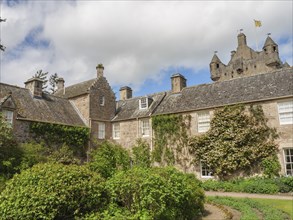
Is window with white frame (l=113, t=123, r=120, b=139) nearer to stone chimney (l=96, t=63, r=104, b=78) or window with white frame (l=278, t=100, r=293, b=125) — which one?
stone chimney (l=96, t=63, r=104, b=78)

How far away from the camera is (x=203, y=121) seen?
905 inches

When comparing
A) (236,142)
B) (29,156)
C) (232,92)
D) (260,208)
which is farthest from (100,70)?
(260,208)

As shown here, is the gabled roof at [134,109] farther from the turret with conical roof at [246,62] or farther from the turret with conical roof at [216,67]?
the turret with conical roof at [216,67]

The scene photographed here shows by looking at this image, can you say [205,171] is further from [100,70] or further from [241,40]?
[241,40]

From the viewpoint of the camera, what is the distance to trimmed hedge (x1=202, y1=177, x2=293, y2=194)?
16172mm

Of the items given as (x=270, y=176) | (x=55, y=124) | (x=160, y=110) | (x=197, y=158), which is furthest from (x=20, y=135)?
(x=270, y=176)

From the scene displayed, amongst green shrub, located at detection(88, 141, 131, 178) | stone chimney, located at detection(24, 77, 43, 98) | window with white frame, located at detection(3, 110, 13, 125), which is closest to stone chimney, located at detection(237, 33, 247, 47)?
stone chimney, located at detection(24, 77, 43, 98)

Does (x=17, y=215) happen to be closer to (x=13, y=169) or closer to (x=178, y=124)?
(x=13, y=169)

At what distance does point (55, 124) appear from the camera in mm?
22938

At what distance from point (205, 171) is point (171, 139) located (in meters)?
4.33

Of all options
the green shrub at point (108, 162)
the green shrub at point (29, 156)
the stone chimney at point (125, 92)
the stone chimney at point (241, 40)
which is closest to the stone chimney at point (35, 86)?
the green shrub at point (29, 156)

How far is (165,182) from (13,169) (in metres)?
12.9

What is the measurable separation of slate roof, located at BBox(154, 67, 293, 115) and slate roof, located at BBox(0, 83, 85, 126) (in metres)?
8.92

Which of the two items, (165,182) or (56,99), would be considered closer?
(165,182)
